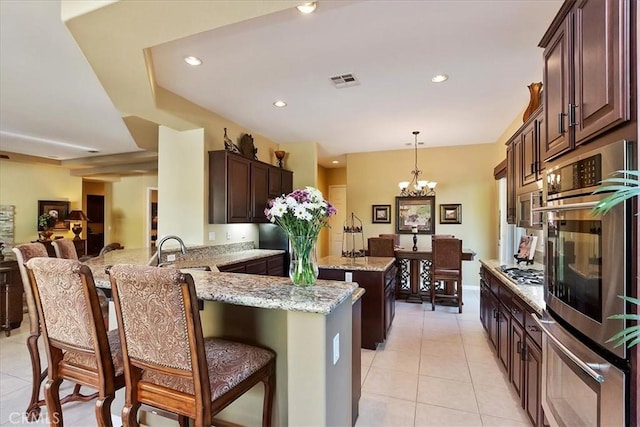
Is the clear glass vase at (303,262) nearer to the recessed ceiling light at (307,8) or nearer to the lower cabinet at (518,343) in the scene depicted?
the lower cabinet at (518,343)

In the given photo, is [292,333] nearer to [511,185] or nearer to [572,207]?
[572,207]

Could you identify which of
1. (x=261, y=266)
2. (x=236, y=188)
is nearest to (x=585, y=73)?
(x=236, y=188)

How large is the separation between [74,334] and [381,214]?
19.6 feet

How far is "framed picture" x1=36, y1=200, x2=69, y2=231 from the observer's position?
691 cm

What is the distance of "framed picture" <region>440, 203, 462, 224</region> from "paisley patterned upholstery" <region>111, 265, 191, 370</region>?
20.1 feet

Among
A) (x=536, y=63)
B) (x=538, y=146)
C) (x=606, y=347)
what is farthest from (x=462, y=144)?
(x=606, y=347)

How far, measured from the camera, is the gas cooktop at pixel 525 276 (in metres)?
2.40

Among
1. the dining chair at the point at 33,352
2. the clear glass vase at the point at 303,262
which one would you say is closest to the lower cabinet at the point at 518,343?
the clear glass vase at the point at 303,262

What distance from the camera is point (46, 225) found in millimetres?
6785

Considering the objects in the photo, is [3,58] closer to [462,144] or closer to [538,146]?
[538,146]

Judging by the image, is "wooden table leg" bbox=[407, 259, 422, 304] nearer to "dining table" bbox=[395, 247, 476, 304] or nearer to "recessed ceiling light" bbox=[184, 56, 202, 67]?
"dining table" bbox=[395, 247, 476, 304]

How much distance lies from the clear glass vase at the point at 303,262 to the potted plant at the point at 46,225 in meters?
7.49

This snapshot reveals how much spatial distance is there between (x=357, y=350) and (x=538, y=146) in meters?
2.17

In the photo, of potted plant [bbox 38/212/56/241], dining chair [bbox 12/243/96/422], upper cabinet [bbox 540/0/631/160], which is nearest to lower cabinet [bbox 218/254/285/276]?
dining chair [bbox 12/243/96/422]
